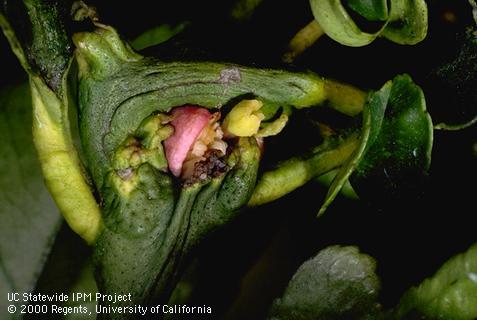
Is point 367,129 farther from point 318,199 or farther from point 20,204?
point 20,204

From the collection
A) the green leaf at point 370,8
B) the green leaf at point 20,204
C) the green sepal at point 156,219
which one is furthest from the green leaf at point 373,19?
the green leaf at point 20,204

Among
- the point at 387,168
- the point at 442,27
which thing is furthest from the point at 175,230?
the point at 442,27

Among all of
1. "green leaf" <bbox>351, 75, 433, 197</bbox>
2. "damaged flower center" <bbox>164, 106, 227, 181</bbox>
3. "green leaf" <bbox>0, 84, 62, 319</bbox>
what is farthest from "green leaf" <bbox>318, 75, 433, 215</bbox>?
"green leaf" <bbox>0, 84, 62, 319</bbox>

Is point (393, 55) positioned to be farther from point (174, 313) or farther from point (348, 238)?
point (174, 313)

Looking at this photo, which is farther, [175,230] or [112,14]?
[112,14]

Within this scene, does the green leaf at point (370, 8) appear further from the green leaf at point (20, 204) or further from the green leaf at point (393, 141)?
the green leaf at point (20, 204)

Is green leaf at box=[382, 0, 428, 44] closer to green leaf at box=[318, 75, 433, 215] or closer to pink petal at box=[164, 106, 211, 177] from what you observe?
green leaf at box=[318, 75, 433, 215]
